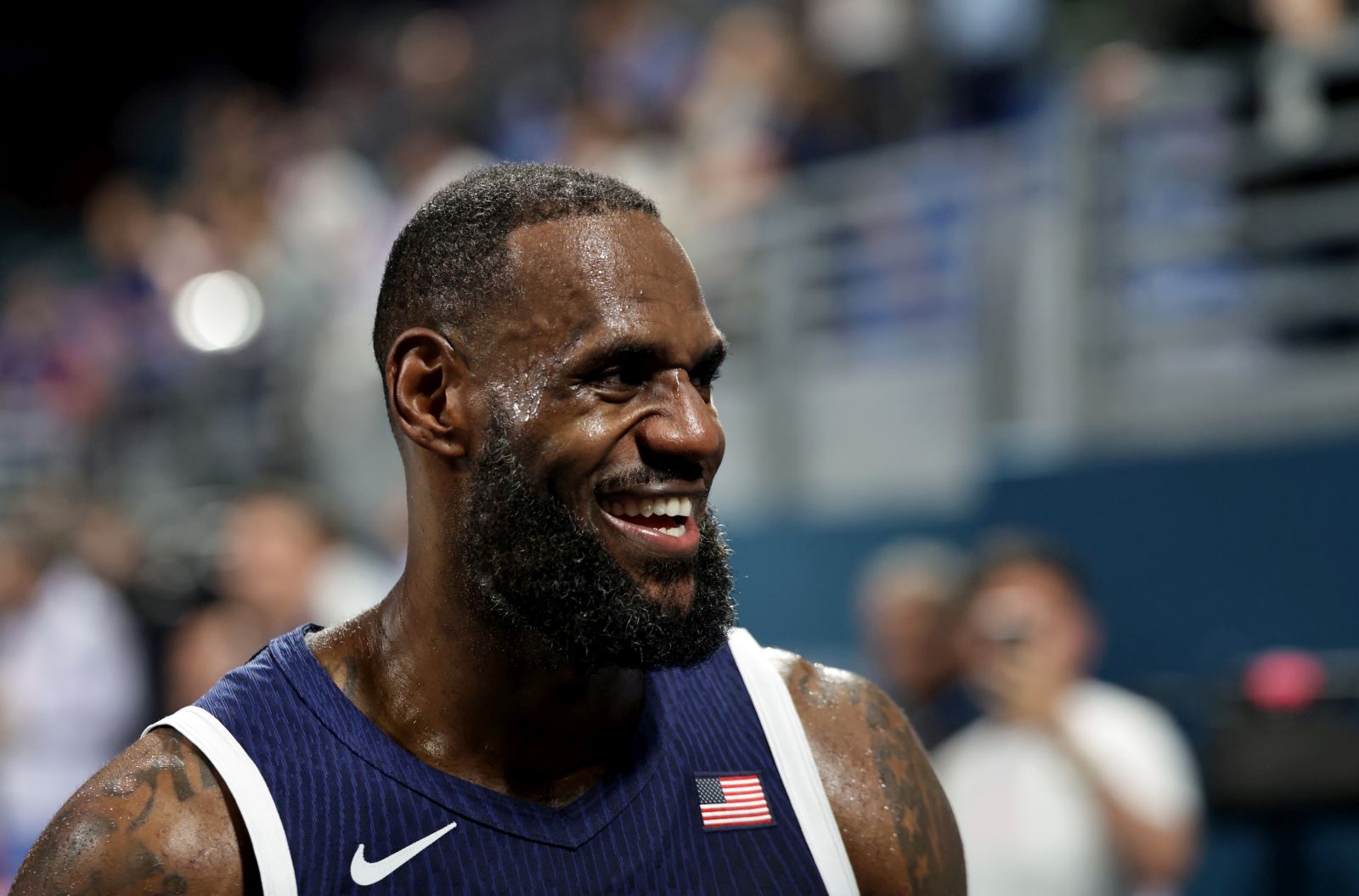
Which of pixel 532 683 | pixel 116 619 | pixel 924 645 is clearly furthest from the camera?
pixel 116 619

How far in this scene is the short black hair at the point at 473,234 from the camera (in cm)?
211

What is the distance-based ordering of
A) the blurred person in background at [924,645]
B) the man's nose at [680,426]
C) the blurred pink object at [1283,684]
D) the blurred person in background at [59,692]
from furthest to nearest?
the blurred person in background at [59,692] → the blurred person in background at [924,645] → the blurred pink object at [1283,684] → the man's nose at [680,426]

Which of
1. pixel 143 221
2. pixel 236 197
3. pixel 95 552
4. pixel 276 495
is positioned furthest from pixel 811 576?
pixel 143 221

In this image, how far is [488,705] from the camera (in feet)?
6.98

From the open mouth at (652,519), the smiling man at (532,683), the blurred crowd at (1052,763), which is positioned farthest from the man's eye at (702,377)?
the blurred crowd at (1052,763)

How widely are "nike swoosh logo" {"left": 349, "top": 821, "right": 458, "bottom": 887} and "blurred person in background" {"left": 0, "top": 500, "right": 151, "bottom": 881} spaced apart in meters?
5.37

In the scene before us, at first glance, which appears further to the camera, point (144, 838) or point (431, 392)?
point (431, 392)

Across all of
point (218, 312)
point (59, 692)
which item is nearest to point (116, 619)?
point (59, 692)

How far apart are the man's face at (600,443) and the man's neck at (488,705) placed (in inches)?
3.8

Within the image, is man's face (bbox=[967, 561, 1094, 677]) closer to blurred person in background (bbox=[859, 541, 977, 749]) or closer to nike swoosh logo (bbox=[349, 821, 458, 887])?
blurred person in background (bbox=[859, 541, 977, 749])

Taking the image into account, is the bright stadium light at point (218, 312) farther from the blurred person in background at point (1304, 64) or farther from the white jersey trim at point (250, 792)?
the white jersey trim at point (250, 792)

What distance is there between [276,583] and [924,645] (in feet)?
7.33

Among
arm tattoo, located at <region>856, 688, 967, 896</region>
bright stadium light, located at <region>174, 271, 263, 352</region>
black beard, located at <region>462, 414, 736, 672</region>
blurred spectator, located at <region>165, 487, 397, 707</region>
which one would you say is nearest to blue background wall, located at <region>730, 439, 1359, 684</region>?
blurred spectator, located at <region>165, 487, 397, 707</region>

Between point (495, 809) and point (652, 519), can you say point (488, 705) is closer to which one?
point (495, 809)
